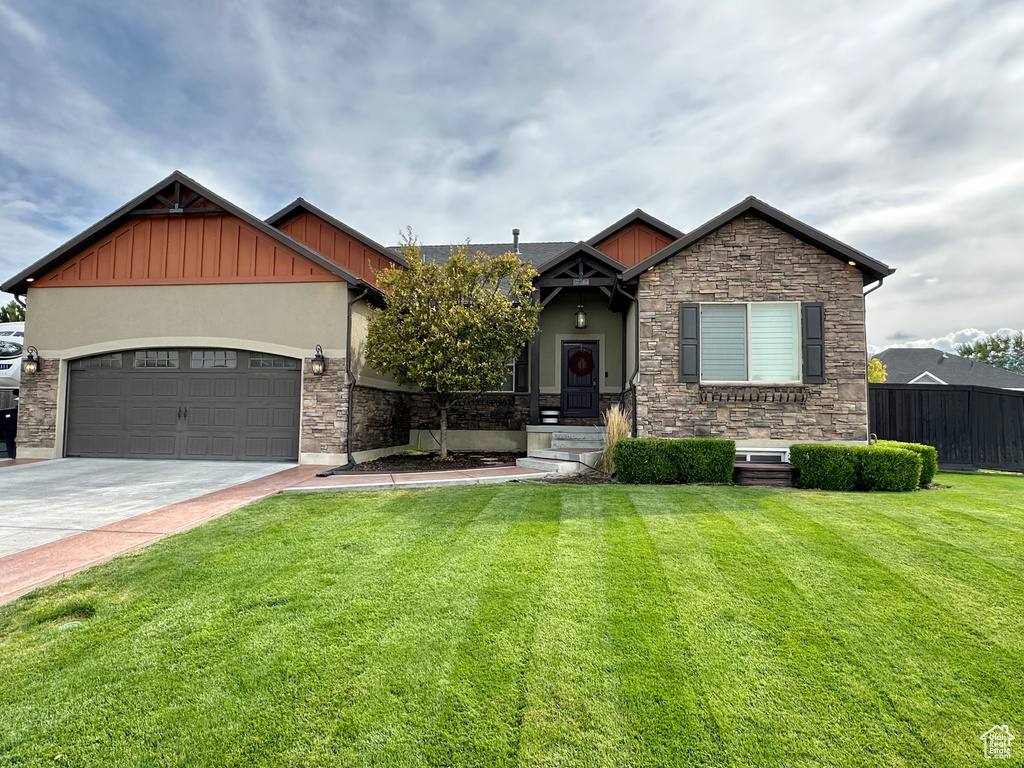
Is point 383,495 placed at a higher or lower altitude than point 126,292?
lower

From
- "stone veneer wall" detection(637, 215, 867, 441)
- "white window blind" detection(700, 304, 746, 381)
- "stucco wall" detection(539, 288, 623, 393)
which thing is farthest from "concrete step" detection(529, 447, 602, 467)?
"stucco wall" detection(539, 288, 623, 393)

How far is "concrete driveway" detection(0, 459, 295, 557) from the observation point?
5533mm

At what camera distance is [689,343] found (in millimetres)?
9219

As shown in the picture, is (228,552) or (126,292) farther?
(126,292)

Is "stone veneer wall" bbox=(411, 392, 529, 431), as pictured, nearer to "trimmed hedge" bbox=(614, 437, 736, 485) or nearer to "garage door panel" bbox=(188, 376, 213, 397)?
"garage door panel" bbox=(188, 376, 213, 397)

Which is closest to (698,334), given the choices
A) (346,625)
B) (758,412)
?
(758,412)

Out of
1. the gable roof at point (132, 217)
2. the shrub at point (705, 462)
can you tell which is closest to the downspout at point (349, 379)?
the gable roof at point (132, 217)

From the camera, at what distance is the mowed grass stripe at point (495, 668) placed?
A: 2080 millimetres

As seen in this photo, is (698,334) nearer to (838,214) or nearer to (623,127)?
(623,127)

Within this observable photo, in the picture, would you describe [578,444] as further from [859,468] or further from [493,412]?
[859,468]

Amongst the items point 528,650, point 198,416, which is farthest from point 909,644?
point 198,416

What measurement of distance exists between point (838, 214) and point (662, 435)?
806cm

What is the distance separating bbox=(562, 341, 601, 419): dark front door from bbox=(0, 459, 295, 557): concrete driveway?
6937 millimetres

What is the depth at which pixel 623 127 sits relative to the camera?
10.5 m
